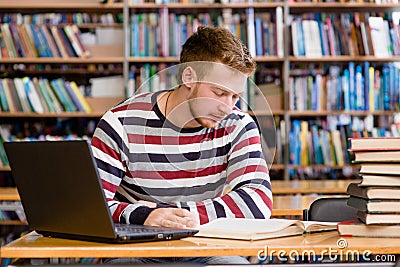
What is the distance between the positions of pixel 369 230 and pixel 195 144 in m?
0.65

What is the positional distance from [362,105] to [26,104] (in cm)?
212

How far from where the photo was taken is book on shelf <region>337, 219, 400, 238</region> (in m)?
1.58

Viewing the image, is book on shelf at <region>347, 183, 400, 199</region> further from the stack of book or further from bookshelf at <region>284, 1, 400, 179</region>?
bookshelf at <region>284, 1, 400, 179</region>

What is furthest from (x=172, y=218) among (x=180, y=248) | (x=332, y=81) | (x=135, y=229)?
(x=332, y=81)

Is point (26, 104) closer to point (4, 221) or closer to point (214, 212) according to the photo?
point (4, 221)

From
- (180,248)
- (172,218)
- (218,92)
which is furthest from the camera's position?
(218,92)

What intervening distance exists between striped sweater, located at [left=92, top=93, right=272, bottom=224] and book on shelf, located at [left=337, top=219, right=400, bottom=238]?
0.35 metres

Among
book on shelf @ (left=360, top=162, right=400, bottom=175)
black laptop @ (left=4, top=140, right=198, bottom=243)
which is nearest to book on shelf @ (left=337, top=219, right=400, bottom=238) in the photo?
book on shelf @ (left=360, top=162, right=400, bottom=175)

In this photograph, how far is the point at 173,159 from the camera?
2082mm

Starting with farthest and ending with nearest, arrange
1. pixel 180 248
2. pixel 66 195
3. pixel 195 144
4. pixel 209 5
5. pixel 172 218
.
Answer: pixel 209 5 → pixel 195 144 → pixel 172 218 → pixel 66 195 → pixel 180 248

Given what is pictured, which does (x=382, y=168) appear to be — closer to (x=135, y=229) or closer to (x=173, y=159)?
(x=135, y=229)

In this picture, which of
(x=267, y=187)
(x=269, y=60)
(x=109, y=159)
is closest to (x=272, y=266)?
(x=267, y=187)

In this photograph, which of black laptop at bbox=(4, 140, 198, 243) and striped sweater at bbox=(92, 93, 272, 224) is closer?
black laptop at bbox=(4, 140, 198, 243)

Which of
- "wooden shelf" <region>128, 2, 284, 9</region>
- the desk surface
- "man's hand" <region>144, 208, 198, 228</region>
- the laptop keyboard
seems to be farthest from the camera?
"wooden shelf" <region>128, 2, 284, 9</region>
